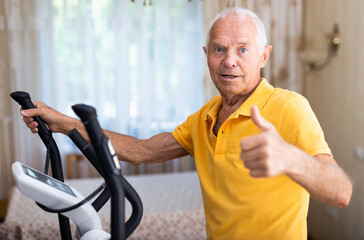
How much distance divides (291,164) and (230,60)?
530mm

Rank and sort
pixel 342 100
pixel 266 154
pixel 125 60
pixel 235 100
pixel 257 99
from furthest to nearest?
pixel 125 60 → pixel 342 100 → pixel 235 100 → pixel 257 99 → pixel 266 154

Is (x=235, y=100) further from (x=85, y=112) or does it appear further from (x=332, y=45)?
(x=332, y=45)

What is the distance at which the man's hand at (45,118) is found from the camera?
1403 mm

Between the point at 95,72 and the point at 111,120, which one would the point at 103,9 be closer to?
the point at 95,72

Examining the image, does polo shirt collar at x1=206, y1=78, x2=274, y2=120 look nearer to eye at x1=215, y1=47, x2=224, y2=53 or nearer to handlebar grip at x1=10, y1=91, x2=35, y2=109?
eye at x1=215, y1=47, x2=224, y2=53

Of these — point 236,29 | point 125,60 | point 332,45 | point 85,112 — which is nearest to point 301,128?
point 236,29

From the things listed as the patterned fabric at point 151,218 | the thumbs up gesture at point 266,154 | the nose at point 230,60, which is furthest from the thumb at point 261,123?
the patterned fabric at point 151,218

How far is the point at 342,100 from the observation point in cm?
325

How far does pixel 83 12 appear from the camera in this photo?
151 inches

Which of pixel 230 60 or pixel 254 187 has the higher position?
pixel 230 60

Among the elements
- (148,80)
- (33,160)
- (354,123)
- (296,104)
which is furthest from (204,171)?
(33,160)

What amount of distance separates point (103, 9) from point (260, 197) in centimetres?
315

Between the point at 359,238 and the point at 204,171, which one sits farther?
the point at 359,238

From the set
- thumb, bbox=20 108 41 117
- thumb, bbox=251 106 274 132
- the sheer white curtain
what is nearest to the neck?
thumb, bbox=251 106 274 132
